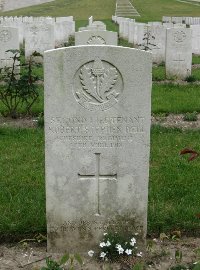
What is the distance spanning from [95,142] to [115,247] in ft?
2.72

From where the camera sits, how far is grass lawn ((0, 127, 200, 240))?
500 centimetres

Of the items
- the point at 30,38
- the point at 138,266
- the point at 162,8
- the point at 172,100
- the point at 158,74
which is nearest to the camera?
the point at 138,266

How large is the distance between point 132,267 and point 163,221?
2.73ft

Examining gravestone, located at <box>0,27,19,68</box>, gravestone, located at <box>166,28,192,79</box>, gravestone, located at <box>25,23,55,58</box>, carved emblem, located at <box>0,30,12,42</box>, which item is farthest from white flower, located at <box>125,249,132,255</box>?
gravestone, located at <box>25,23,55,58</box>

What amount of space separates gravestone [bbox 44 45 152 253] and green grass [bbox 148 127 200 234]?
59 centimetres

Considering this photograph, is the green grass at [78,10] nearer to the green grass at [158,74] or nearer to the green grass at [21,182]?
the green grass at [158,74]

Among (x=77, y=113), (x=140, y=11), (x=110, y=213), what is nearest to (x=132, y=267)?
(x=110, y=213)

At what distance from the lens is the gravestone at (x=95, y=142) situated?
4.24m

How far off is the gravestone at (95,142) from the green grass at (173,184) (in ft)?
1.95

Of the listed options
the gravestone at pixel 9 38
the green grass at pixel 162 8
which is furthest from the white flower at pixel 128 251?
the green grass at pixel 162 8

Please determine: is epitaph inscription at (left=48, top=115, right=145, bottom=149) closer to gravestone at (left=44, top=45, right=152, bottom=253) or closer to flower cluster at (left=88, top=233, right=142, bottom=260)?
gravestone at (left=44, top=45, right=152, bottom=253)

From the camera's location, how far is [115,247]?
438 centimetres

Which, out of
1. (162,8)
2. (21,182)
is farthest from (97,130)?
(162,8)

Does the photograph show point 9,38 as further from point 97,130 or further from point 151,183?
point 97,130
